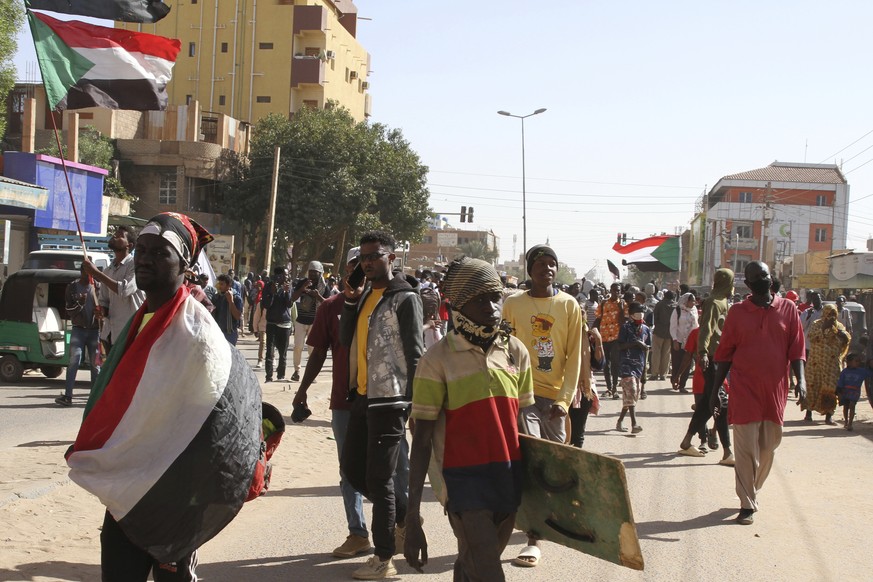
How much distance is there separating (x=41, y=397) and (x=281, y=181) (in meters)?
35.7

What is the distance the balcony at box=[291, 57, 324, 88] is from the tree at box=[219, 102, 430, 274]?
11.2 m

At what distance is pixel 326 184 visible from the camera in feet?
158

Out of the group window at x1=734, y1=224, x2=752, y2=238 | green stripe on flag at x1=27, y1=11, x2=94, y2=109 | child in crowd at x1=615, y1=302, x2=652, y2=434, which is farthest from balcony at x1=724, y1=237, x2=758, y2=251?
green stripe on flag at x1=27, y1=11, x2=94, y2=109

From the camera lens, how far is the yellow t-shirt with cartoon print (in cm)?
646

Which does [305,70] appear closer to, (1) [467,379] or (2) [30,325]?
(2) [30,325]

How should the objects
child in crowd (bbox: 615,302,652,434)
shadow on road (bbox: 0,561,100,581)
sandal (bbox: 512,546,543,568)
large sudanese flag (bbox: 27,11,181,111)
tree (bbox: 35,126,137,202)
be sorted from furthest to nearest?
1. tree (bbox: 35,126,137,202)
2. child in crowd (bbox: 615,302,652,434)
3. large sudanese flag (bbox: 27,11,181,111)
4. sandal (bbox: 512,546,543,568)
5. shadow on road (bbox: 0,561,100,581)

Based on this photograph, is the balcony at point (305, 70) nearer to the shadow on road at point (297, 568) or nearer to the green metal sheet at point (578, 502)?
the shadow on road at point (297, 568)

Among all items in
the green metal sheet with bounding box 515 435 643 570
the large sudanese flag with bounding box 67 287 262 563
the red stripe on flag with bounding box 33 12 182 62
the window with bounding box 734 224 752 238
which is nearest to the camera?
the large sudanese flag with bounding box 67 287 262 563

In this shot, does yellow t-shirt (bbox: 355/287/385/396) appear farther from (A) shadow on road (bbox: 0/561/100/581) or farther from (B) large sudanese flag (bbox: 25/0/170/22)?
(B) large sudanese flag (bbox: 25/0/170/22)

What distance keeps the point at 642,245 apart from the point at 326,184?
16881 mm

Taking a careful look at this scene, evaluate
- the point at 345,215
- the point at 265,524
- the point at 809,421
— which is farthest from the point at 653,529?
the point at 345,215

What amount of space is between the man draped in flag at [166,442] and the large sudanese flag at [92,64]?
6674 millimetres

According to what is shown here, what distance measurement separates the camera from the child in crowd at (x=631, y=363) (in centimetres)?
1275

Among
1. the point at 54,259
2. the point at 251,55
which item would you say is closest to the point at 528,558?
the point at 54,259
